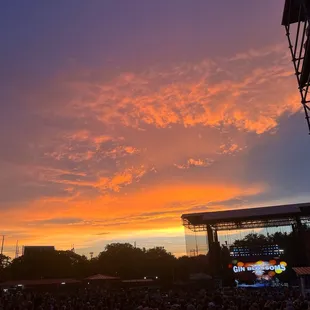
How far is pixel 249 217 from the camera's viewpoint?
43.0m

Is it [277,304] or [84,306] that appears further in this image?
[84,306]

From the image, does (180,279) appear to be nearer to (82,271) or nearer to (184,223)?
(184,223)

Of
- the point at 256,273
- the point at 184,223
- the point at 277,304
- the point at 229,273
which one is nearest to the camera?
the point at 277,304

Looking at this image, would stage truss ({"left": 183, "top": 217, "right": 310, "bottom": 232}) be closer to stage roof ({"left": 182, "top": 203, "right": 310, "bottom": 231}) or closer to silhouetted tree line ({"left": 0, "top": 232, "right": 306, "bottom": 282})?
stage roof ({"left": 182, "top": 203, "right": 310, "bottom": 231})

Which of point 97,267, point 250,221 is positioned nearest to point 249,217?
point 250,221

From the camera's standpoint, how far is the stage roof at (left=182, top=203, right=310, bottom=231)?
138ft

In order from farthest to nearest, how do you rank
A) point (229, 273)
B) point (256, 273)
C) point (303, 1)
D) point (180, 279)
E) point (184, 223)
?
point (180, 279) → point (184, 223) → point (229, 273) → point (256, 273) → point (303, 1)

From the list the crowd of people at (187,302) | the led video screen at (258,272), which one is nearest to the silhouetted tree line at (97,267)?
the led video screen at (258,272)

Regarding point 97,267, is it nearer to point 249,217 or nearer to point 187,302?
point 249,217

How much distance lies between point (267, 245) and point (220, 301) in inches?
1031

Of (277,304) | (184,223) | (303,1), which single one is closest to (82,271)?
(184,223)

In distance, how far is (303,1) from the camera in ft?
26.8

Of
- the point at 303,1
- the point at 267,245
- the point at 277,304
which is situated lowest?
the point at 277,304

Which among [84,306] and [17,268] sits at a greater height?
[17,268]
